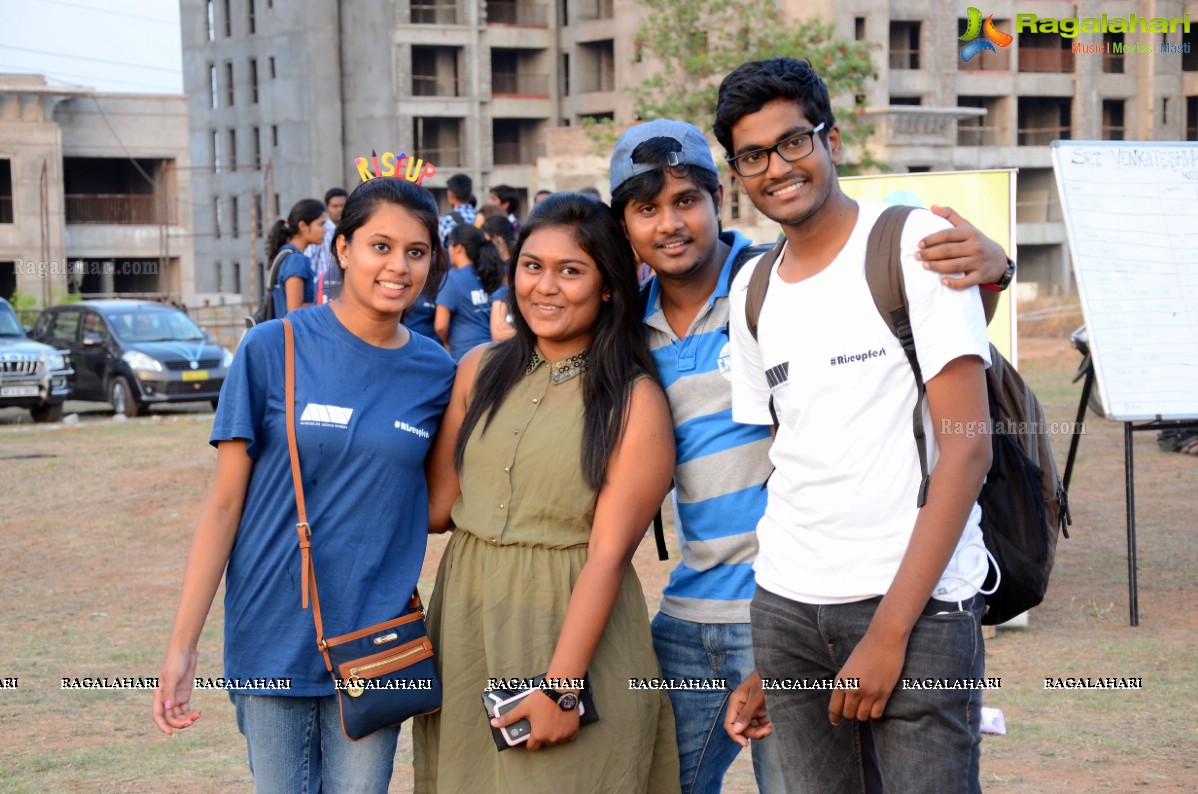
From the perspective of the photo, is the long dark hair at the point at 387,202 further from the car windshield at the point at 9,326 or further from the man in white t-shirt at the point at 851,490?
the car windshield at the point at 9,326

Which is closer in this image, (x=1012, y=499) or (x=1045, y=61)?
(x=1012, y=499)

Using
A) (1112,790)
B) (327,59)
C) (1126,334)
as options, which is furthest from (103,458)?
(327,59)

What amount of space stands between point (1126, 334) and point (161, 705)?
17.6 ft

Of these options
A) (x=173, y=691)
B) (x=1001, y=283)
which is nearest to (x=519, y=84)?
(x=173, y=691)

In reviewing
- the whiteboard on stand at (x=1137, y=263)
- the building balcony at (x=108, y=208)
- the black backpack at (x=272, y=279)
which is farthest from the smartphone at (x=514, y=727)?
the building balcony at (x=108, y=208)

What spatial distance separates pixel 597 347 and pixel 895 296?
803 mm

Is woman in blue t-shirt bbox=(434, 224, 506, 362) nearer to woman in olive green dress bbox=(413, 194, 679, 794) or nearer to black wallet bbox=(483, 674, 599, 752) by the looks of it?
woman in olive green dress bbox=(413, 194, 679, 794)

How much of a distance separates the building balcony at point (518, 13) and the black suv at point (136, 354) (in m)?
30.9

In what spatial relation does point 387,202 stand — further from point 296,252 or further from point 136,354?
point 136,354

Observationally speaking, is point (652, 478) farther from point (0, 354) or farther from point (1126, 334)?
point (0, 354)

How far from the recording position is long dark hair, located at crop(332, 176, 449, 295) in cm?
326

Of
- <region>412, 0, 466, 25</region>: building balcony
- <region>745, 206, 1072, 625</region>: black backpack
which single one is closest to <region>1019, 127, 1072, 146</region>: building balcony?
<region>412, 0, 466, 25</region>: building balcony

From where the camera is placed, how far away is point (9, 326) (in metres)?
18.6

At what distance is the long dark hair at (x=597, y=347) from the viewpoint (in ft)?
9.82
